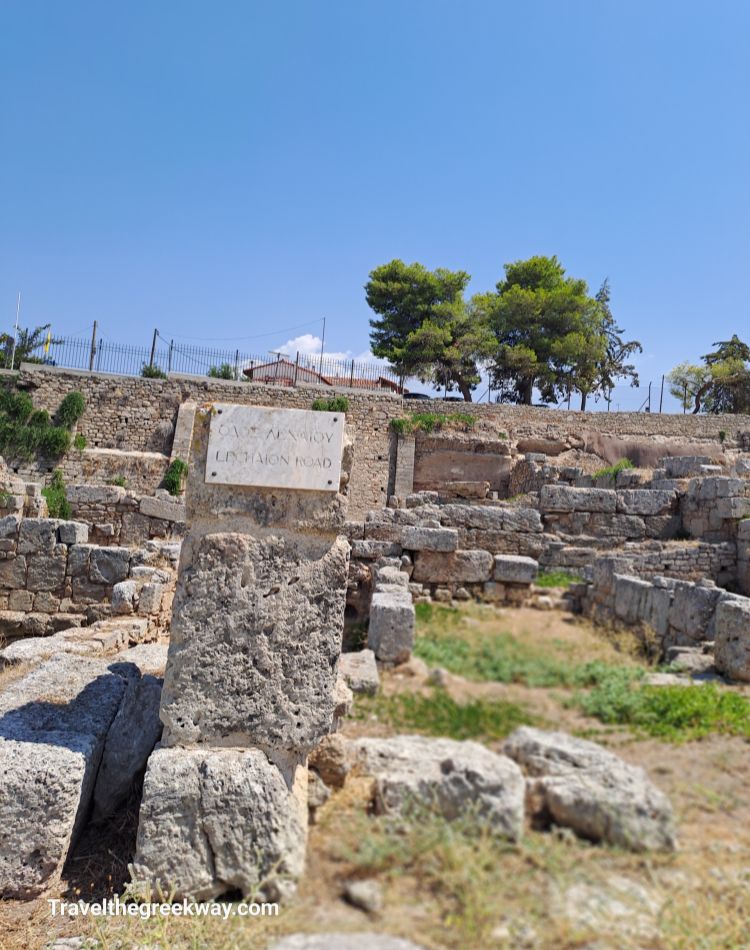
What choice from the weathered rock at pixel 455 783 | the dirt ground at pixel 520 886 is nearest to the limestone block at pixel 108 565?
the dirt ground at pixel 520 886

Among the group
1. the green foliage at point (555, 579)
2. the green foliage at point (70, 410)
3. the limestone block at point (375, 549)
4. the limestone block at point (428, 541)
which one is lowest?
the green foliage at point (555, 579)

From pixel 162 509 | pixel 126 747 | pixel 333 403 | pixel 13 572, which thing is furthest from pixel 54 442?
pixel 126 747

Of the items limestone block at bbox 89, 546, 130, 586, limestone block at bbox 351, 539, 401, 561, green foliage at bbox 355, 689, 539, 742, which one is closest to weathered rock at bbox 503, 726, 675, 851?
green foliage at bbox 355, 689, 539, 742

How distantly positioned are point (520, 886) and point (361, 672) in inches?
96.1

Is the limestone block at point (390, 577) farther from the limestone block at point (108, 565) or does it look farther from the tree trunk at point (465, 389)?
the tree trunk at point (465, 389)

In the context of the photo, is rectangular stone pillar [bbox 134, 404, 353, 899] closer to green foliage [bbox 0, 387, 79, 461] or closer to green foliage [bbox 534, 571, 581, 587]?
green foliage [bbox 534, 571, 581, 587]

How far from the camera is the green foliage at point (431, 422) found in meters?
Result: 24.2

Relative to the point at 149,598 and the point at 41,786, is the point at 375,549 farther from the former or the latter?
the point at 41,786

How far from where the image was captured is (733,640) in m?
5.27

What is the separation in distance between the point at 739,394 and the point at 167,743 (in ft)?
131

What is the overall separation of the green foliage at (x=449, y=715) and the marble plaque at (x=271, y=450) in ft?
4.38

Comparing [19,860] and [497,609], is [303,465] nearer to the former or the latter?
[19,860]

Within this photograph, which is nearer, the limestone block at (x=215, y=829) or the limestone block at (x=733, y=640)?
the limestone block at (x=215, y=829)

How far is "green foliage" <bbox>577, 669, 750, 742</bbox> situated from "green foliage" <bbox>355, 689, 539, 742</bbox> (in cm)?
48
